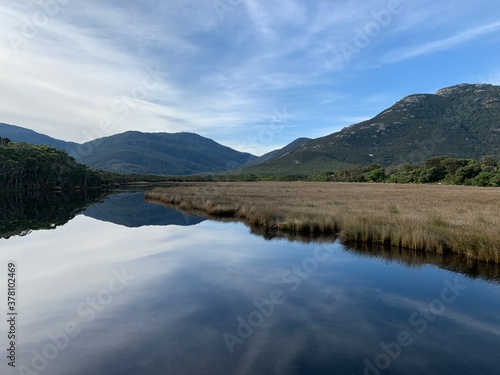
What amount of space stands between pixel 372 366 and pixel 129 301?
29.9 feet

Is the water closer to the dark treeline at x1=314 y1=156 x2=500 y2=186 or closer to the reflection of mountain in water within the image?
the reflection of mountain in water

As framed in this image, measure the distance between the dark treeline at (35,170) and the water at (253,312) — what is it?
73.7 meters

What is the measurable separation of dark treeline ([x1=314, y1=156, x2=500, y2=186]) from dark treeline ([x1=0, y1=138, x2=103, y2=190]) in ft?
322

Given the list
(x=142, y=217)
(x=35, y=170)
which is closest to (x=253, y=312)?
(x=142, y=217)

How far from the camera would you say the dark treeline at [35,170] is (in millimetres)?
81062

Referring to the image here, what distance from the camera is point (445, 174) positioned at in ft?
338

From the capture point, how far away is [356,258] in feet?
61.7

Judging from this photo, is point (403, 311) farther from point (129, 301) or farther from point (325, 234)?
point (325, 234)

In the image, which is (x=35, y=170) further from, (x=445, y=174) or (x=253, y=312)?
(x=445, y=174)

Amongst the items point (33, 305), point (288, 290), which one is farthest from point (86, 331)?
point (288, 290)

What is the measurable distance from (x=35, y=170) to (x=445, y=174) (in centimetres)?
12208

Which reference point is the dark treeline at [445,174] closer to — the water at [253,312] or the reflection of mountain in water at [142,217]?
the reflection of mountain in water at [142,217]

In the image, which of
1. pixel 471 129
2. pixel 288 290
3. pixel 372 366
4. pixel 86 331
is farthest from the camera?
pixel 471 129

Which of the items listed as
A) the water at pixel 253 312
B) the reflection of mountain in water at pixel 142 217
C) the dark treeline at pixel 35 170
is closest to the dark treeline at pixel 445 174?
the reflection of mountain in water at pixel 142 217
